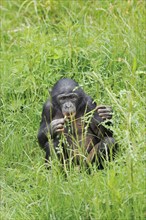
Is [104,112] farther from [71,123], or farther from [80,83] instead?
[80,83]

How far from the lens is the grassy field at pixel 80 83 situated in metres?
5.30

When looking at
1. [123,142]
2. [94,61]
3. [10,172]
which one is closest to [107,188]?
[123,142]

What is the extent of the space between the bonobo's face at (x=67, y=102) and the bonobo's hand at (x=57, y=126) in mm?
105

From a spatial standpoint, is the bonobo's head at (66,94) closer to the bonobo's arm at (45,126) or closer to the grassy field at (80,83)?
the bonobo's arm at (45,126)

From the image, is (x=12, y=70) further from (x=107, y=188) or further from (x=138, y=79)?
(x=107, y=188)

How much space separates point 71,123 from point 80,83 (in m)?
0.84

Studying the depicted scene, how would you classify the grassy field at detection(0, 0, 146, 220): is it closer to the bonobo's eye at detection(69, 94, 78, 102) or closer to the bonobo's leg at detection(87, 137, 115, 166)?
the bonobo's eye at detection(69, 94, 78, 102)

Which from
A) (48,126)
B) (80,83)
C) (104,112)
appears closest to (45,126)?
(48,126)

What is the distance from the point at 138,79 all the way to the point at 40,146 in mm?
958

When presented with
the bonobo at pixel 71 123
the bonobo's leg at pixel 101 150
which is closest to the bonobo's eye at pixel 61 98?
the bonobo at pixel 71 123

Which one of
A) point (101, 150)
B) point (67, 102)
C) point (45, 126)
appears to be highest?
point (67, 102)

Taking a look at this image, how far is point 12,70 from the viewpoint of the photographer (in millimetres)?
7574

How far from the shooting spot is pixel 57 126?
636cm

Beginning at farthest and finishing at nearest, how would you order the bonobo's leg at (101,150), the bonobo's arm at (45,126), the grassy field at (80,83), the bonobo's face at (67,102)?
1. the bonobo's arm at (45,126)
2. the bonobo's face at (67,102)
3. the bonobo's leg at (101,150)
4. the grassy field at (80,83)
